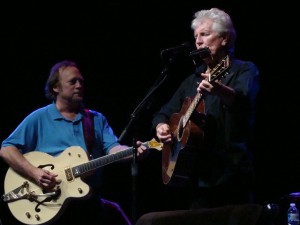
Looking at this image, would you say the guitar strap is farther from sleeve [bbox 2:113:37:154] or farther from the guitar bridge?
the guitar bridge

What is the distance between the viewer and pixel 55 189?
4465mm

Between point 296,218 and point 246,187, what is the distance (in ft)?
5.63

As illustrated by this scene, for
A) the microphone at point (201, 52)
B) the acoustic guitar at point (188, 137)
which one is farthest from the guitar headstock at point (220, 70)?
the microphone at point (201, 52)

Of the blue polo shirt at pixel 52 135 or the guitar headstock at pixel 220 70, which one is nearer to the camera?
the guitar headstock at pixel 220 70

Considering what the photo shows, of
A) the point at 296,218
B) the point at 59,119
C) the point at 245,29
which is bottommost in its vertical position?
the point at 296,218

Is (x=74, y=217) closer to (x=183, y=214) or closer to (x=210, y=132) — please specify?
(x=210, y=132)

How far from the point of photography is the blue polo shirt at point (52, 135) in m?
4.52

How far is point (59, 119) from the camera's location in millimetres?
4590

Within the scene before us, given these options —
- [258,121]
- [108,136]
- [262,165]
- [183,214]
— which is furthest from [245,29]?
[183,214]

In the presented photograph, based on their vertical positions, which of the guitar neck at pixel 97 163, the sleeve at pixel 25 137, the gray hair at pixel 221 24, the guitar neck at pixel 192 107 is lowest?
the guitar neck at pixel 97 163

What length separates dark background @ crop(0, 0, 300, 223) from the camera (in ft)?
17.2

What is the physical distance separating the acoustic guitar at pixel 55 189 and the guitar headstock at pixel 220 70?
1500 millimetres

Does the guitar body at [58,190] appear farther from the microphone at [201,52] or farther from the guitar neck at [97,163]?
the microphone at [201,52]

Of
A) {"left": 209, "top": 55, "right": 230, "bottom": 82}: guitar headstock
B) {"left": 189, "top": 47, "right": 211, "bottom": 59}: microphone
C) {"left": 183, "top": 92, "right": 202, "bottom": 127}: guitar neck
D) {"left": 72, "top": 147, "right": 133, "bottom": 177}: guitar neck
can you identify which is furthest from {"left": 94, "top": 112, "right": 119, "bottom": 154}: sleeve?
{"left": 209, "top": 55, "right": 230, "bottom": 82}: guitar headstock
